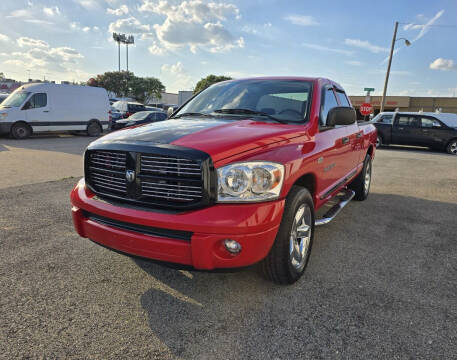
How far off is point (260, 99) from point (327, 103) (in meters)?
0.78

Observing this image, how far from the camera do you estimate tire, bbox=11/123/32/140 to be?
44.2 ft

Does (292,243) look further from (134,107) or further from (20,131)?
(134,107)

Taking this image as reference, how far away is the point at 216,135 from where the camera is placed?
102 inches

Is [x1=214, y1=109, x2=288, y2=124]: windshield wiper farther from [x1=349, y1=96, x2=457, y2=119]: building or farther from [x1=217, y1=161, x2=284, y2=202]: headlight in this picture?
[x1=349, y1=96, x2=457, y2=119]: building

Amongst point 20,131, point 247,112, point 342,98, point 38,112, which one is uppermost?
point 342,98

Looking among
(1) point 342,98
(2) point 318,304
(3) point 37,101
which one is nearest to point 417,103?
(3) point 37,101

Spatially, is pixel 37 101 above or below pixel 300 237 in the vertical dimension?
above

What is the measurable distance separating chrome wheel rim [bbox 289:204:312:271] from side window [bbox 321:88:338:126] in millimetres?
1050

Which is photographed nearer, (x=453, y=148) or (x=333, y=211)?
(x=333, y=211)

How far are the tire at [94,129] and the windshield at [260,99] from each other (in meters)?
13.2

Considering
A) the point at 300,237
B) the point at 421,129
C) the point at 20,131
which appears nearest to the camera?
the point at 300,237

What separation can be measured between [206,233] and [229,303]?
732 millimetres

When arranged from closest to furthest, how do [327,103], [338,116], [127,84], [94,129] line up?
[338,116] < [327,103] < [94,129] < [127,84]

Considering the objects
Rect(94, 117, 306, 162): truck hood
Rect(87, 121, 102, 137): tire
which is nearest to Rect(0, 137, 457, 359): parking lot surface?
Rect(94, 117, 306, 162): truck hood
